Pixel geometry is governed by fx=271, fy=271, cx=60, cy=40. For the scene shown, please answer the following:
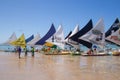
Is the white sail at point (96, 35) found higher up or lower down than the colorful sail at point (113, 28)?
lower down

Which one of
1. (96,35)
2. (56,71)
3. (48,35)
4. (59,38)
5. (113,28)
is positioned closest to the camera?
(56,71)

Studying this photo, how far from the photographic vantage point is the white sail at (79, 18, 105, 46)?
1470 inches

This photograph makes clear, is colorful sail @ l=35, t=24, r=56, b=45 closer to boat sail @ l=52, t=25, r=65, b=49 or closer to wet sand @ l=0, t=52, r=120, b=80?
boat sail @ l=52, t=25, r=65, b=49

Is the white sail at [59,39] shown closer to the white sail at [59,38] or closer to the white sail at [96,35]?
the white sail at [59,38]

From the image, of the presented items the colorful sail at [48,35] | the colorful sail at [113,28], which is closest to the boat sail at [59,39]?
the colorful sail at [48,35]

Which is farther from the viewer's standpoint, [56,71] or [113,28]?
[113,28]

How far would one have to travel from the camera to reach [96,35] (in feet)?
124

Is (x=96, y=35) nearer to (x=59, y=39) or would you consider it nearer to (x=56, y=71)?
(x=59, y=39)

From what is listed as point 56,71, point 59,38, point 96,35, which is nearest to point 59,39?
point 59,38

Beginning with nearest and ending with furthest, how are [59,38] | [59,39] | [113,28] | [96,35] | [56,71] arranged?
[56,71] → [96,35] → [59,39] → [59,38] → [113,28]

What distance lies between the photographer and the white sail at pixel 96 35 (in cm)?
3734

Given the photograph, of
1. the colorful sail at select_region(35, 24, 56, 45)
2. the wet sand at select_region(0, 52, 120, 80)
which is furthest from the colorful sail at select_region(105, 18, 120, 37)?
the wet sand at select_region(0, 52, 120, 80)

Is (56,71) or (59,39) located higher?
(59,39)

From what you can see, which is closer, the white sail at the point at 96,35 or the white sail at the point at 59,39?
the white sail at the point at 96,35
